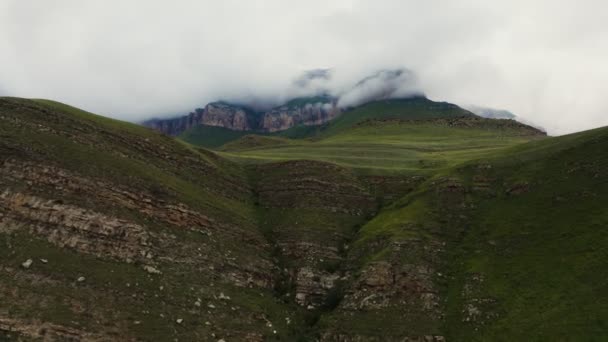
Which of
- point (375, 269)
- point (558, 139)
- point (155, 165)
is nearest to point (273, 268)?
point (375, 269)

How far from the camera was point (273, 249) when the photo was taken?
208ft

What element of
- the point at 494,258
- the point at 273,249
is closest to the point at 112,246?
the point at 273,249

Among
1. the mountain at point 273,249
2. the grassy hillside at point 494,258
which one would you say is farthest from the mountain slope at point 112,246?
the grassy hillside at point 494,258

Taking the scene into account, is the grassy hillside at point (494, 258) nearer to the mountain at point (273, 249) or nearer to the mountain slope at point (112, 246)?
the mountain at point (273, 249)

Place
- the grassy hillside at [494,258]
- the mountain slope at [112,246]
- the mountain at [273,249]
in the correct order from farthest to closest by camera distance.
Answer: the grassy hillside at [494,258]
the mountain at [273,249]
the mountain slope at [112,246]

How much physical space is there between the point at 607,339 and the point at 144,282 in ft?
138

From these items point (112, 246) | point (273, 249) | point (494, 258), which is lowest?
point (273, 249)

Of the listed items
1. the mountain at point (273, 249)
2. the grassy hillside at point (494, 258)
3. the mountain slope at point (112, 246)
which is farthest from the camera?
the grassy hillside at point (494, 258)

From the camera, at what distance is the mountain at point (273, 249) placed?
43.0 metres

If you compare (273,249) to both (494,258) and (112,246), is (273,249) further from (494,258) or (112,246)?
(494,258)

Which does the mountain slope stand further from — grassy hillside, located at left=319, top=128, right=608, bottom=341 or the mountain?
grassy hillside, located at left=319, top=128, right=608, bottom=341

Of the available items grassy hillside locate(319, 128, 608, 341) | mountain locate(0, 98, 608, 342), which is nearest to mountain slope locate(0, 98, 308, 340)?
mountain locate(0, 98, 608, 342)

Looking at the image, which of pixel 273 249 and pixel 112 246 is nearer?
pixel 112 246

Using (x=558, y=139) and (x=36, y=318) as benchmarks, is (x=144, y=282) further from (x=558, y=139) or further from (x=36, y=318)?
(x=558, y=139)
